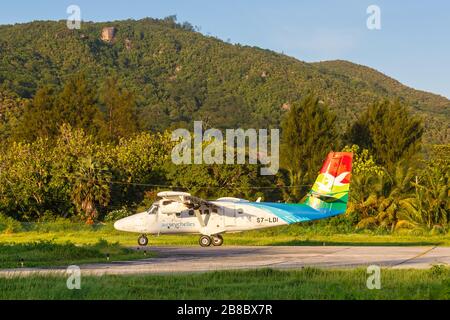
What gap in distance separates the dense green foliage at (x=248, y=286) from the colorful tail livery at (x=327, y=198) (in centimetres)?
1294

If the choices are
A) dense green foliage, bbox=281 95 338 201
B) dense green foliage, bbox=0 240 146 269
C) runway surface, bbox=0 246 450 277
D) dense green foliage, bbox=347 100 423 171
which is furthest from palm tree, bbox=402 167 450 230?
dense green foliage, bbox=347 100 423 171

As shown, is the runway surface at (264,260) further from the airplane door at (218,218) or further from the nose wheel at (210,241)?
the nose wheel at (210,241)

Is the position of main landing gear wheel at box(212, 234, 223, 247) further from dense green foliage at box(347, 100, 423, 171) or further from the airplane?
dense green foliage at box(347, 100, 423, 171)

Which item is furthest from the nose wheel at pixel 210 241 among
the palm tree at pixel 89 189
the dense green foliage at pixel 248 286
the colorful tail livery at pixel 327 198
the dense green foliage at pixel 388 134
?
the dense green foliage at pixel 388 134

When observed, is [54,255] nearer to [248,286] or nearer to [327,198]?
[248,286]

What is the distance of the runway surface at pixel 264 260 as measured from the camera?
845 inches

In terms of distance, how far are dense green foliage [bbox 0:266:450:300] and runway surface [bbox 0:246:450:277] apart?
267 cm

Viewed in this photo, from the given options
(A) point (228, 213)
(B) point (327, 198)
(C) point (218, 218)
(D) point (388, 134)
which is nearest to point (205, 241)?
(C) point (218, 218)

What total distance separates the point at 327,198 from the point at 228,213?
4.82 meters

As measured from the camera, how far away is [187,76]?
170500mm

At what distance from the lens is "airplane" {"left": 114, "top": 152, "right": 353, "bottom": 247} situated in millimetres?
32625

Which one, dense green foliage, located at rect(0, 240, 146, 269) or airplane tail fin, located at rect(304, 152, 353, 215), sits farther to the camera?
airplane tail fin, located at rect(304, 152, 353, 215)
